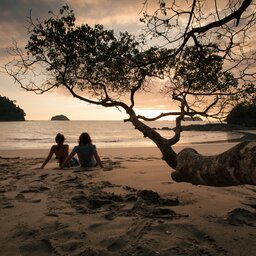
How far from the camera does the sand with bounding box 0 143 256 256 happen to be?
3514 mm

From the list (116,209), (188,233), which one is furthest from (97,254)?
(116,209)

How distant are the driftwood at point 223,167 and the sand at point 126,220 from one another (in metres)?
0.85

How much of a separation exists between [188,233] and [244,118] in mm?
94257

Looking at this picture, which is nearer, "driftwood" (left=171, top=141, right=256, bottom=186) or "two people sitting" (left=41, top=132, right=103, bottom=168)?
"driftwood" (left=171, top=141, right=256, bottom=186)

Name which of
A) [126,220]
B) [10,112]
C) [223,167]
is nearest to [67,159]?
[126,220]

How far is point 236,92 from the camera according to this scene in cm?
1004

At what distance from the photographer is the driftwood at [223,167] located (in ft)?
8.33

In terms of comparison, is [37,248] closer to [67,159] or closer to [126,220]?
[126,220]

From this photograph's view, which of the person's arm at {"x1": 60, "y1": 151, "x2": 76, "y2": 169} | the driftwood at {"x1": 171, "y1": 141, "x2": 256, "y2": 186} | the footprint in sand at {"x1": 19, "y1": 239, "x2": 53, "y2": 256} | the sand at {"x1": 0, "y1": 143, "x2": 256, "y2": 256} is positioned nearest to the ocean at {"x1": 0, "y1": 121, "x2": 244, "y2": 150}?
the person's arm at {"x1": 60, "y1": 151, "x2": 76, "y2": 169}

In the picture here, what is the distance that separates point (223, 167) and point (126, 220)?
210 centimetres

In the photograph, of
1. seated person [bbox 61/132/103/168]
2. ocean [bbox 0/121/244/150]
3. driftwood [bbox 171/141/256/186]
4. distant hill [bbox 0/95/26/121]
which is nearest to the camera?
driftwood [bbox 171/141/256/186]

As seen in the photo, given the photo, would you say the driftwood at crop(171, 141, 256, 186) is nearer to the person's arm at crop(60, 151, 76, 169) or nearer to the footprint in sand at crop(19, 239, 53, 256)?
the footprint in sand at crop(19, 239, 53, 256)

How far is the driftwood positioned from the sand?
2.79 ft

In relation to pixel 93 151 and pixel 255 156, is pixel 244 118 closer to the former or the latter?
pixel 93 151
